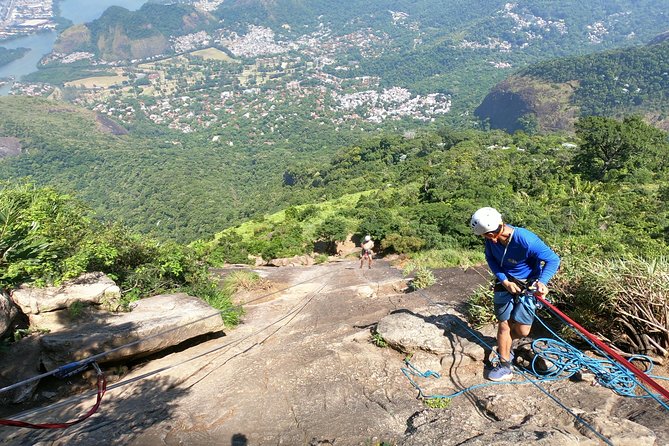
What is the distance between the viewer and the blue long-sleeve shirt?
4.43m

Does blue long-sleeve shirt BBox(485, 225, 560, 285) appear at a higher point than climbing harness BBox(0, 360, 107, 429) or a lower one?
higher

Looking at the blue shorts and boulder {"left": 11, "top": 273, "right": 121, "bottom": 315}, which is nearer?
the blue shorts

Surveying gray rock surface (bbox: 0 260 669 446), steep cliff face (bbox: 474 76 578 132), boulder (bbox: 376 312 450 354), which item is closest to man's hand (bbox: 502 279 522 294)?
gray rock surface (bbox: 0 260 669 446)

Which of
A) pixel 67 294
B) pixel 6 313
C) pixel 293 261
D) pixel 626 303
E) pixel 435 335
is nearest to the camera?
pixel 626 303

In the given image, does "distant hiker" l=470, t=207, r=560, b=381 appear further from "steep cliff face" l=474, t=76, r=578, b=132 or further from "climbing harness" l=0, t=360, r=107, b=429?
"steep cliff face" l=474, t=76, r=578, b=132

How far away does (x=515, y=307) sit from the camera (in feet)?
16.0

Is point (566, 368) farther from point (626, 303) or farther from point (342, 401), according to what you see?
point (342, 401)

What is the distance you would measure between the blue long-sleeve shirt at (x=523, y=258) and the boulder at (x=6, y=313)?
6829mm

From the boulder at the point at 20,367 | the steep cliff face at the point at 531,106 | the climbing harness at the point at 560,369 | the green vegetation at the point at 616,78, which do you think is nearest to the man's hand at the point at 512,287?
the climbing harness at the point at 560,369

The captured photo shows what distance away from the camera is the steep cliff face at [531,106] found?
103562mm

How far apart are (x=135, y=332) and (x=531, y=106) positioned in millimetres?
125430

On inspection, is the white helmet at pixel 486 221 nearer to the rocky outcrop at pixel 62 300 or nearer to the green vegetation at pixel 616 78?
the rocky outcrop at pixel 62 300

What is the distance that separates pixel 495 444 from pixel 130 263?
353 inches

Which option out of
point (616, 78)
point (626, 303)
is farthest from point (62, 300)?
point (616, 78)
